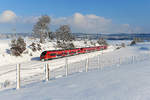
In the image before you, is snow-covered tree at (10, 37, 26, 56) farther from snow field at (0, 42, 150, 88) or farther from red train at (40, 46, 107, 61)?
red train at (40, 46, 107, 61)

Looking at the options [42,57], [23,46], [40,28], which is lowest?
[42,57]

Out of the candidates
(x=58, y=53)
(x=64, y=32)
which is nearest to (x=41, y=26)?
(x=64, y=32)

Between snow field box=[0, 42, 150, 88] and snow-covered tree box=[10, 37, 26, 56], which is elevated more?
snow-covered tree box=[10, 37, 26, 56]

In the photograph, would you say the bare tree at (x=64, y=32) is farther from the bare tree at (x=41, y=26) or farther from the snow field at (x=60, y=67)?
the snow field at (x=60, y=67)

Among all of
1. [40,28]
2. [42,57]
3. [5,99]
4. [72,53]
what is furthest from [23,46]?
[5,99]

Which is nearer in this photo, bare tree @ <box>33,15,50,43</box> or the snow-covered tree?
the snow-covered tree

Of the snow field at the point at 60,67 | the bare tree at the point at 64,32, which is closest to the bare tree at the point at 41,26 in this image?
the bare tree at the point at 64,32

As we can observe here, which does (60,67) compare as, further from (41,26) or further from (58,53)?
(41,26)

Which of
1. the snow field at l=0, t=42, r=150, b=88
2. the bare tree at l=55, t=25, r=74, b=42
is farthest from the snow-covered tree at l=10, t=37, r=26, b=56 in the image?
the bare tree at l=55, t=25, r=74, b=42

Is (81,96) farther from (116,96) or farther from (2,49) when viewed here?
(2,49)

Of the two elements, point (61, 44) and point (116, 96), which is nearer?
point (116, 96)

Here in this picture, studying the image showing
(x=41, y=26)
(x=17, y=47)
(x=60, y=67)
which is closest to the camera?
(x=60, y=67)

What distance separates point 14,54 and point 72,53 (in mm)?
14305

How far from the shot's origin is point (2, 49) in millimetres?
32656
